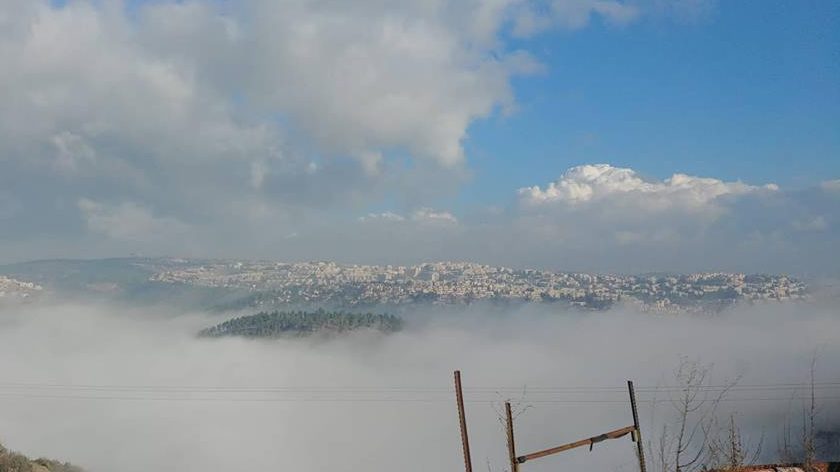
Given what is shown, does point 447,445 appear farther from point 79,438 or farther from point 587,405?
point 79,438

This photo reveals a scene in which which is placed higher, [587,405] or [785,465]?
[785,465]

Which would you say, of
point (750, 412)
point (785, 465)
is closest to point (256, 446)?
point (750, 412)

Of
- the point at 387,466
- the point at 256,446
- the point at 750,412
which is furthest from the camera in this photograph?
the point at 256,446

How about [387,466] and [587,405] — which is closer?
[387,466]

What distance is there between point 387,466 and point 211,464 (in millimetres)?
40839

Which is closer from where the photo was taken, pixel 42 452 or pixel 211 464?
→ pixel 42 452

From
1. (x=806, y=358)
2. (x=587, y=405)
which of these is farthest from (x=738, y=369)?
(x=587, y=405)

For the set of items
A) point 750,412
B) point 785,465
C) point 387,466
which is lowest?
point 387,466

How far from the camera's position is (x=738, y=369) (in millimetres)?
179250

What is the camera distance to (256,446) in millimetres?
174000

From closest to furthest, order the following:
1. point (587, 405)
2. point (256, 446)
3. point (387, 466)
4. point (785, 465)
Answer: point (785, 465) < point (387, 466) < point (256, 446) < point (587, 405)

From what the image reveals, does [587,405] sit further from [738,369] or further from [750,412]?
[750,412]

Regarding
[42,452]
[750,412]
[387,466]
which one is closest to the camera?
[750,412]

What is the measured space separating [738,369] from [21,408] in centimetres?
19954
